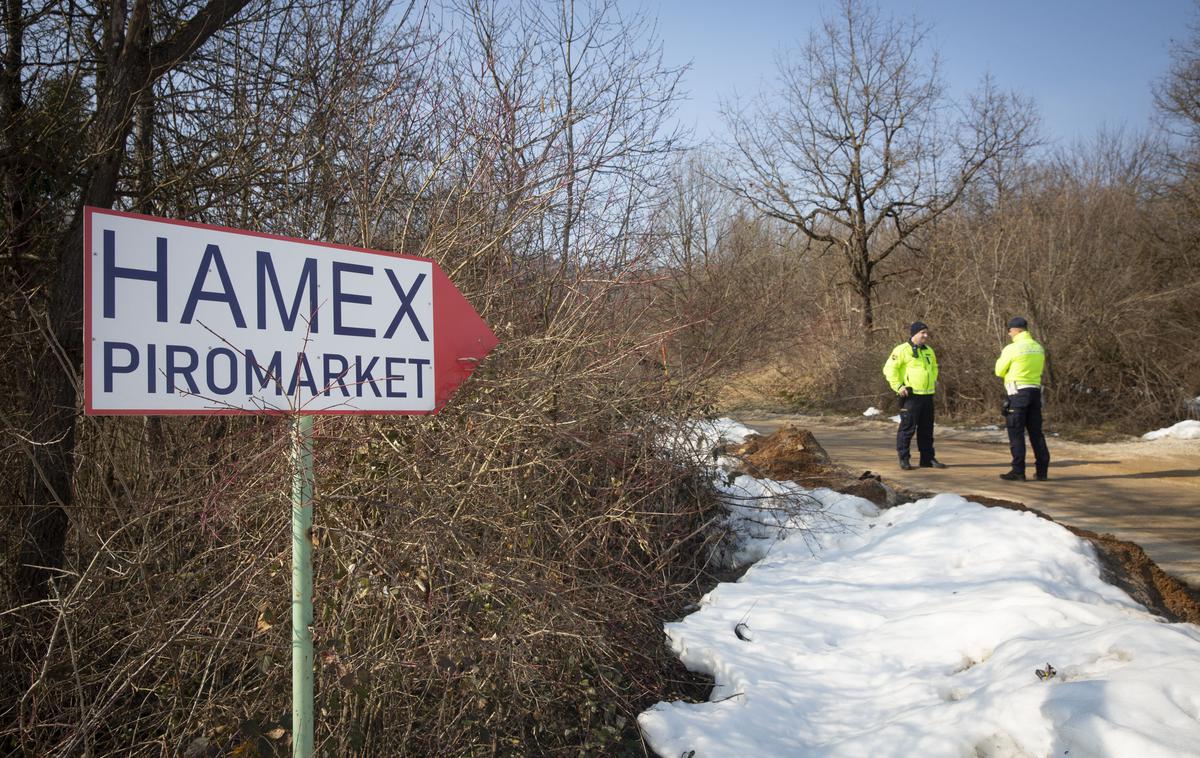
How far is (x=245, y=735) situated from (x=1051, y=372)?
1479cm

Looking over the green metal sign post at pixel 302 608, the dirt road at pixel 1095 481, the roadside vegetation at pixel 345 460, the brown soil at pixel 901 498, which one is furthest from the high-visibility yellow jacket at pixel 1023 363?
the green metal sign post at pixel 302 608

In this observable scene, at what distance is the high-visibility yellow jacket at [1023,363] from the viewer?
8.83 metres

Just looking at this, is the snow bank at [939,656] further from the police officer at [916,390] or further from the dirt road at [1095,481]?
the police officer at [916,390]

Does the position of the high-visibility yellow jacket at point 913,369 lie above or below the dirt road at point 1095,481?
above

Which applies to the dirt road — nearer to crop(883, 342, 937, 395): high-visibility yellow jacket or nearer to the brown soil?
the brown soil

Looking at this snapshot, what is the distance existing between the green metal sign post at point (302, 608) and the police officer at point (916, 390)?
28.4 ft

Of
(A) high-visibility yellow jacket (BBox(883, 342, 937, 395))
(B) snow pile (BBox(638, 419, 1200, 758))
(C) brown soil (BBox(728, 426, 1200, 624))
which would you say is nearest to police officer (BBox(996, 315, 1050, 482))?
(A) high-visibility yellow jacket (BBox(883, 342, 937, 395))

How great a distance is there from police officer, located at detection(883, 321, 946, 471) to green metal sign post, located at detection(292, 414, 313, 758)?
8.66 meters

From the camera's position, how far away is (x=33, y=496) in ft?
11.8

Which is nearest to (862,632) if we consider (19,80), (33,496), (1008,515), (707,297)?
(1008,515)

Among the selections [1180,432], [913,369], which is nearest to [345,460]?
[913,369]

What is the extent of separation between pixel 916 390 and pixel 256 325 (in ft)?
→ 29.5

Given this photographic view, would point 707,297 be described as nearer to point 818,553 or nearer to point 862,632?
point 818,553

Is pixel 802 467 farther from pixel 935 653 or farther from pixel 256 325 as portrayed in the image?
pixel 256 325
